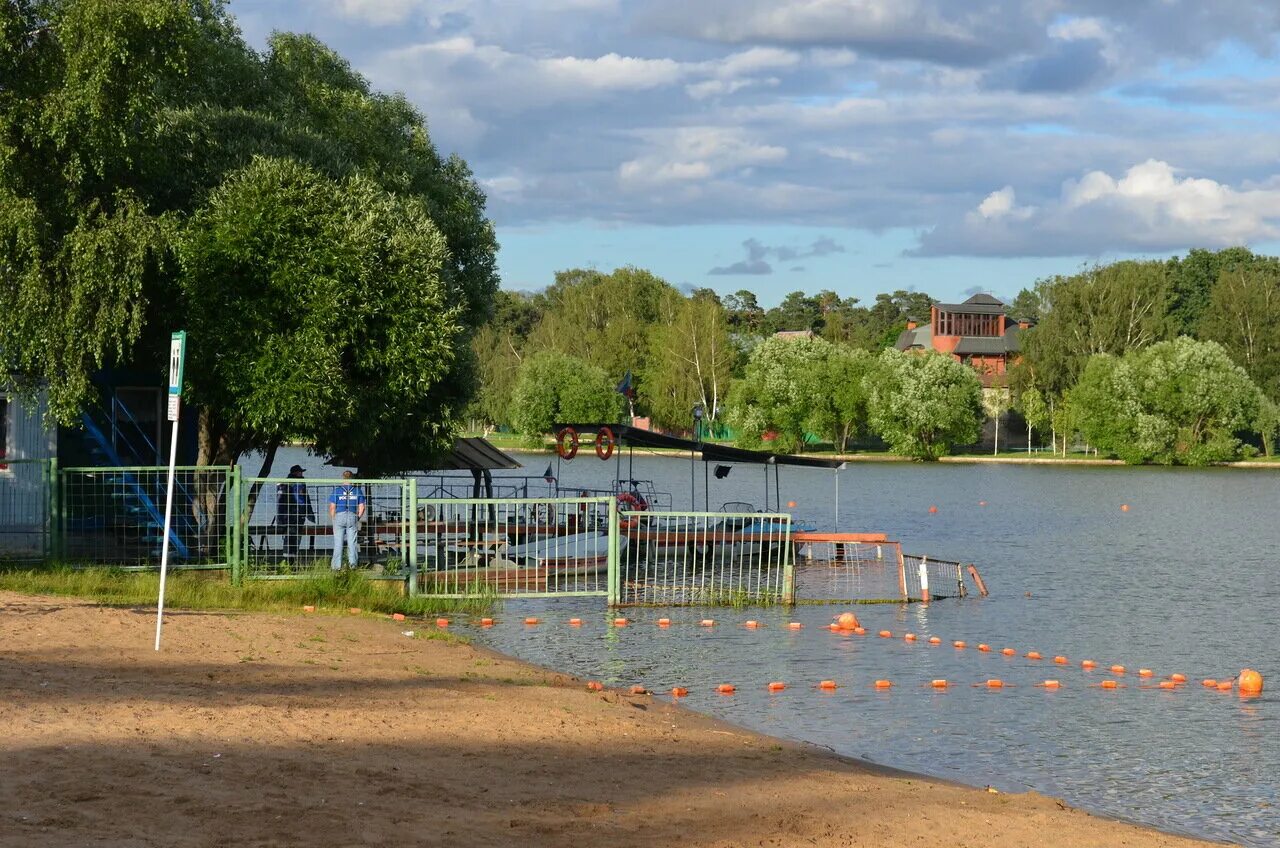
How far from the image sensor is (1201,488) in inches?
3014

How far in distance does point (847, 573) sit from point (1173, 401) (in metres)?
66.9

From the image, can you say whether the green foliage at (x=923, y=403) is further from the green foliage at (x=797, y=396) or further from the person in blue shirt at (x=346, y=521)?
the person in blue shirt at (x=346, y=521)

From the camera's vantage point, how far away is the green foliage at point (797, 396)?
106250 millimetres

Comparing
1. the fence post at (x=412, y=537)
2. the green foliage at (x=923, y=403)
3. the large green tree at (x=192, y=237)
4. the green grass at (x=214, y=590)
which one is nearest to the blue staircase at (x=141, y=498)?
the large green tree at (x=192, y=237)

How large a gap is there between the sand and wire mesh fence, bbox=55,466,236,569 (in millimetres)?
6834

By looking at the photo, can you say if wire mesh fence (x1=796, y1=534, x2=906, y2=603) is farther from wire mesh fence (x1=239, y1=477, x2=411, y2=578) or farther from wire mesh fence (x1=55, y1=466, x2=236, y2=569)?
wire mesh fence (x1=55, y1=466, x2=236, y2=569)

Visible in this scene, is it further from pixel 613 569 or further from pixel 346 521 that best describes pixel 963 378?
pixel 346 521

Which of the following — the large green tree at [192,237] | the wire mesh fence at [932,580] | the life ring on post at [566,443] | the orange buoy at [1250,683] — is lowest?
the orange buoy at [1250,683]

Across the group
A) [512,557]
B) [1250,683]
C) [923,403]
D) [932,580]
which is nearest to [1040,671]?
[1250,683]

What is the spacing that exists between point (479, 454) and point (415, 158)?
8588 mm

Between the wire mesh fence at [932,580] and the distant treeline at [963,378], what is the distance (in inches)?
2491

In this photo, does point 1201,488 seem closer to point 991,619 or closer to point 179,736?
point 991,619

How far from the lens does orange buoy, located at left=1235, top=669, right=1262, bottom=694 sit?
20219mm

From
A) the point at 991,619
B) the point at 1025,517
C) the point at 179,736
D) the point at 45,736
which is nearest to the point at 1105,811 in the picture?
the point at 179,736
